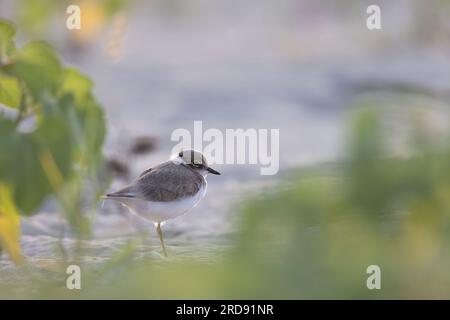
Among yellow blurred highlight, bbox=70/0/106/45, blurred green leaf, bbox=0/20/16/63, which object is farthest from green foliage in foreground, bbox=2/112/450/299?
yellow blurred highlight, bbox=70/0/106/45

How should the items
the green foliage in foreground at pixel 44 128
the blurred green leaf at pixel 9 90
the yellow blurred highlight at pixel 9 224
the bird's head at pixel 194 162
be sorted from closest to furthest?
the green foliage in foreground at pixel 44 128, the yellow blurred highlight at pixel 9 224, the blurred green leaf at pixel 9 90, the bird's head at pixel 194 162

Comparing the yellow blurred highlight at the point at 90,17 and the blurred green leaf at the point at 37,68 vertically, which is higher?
the yellow blurred highlight at the point at 90,17

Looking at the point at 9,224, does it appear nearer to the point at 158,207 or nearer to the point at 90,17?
the point at 158,207

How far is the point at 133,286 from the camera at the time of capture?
2.05m

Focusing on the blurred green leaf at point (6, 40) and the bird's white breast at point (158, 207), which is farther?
the bird's white breast at point (158, 207)

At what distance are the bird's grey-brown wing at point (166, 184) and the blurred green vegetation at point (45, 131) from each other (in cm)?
33

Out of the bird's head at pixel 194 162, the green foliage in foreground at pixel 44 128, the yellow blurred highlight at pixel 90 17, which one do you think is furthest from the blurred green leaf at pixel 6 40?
the yellow blurred highlight at pixel 90 17

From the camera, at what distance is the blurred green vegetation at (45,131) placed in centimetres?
221

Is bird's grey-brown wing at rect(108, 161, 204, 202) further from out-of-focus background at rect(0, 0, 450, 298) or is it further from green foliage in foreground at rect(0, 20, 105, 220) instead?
green foliage in foreground at rect(0, 20, 105, 220)

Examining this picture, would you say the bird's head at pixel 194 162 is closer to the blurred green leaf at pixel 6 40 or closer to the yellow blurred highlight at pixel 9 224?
the yellow blurred highlight at pixel 9 224

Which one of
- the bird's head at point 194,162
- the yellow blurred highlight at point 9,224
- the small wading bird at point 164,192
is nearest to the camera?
the yellow blurred highlight at point 9,224

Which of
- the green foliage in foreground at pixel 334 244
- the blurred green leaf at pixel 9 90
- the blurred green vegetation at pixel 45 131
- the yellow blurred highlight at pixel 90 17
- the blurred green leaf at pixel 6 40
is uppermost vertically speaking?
the yellow blurred highlight at pixel 90 17

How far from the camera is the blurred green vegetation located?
2213 millimetres
